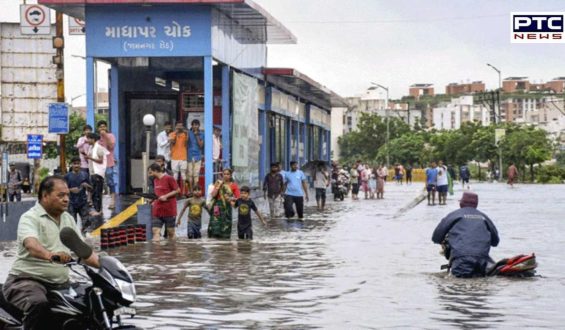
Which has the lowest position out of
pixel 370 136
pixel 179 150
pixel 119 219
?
pixel 119 219

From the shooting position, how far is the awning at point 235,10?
31734 mm

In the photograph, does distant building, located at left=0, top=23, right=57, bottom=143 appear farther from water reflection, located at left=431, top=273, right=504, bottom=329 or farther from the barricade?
water reflection, located at left=431, top=273, right=504, bottom=329

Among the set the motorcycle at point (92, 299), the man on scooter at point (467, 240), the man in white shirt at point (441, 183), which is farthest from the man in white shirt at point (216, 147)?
the motorcycle at point (92, 299)

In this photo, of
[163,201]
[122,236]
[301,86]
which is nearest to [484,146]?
[301,86]

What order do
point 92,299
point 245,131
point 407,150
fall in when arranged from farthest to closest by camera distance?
point 407,150 < point 245,131 < point 92,299

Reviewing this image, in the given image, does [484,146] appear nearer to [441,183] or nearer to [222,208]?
[441,183]

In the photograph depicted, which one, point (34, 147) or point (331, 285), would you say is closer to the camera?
point (331, 285)

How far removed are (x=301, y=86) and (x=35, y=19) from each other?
22644mm

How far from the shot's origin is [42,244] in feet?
31.5

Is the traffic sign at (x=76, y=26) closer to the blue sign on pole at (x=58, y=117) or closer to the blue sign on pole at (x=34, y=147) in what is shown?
the blue sign on pole at (x=34, y=147)

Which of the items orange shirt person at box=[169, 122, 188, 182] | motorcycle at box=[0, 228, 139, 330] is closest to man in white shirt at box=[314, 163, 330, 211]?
orange shirt person at box=[169, 122, 188, 182]

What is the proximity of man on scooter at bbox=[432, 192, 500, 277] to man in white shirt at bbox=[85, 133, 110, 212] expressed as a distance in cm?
1006

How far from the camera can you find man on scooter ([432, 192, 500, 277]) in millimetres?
17297

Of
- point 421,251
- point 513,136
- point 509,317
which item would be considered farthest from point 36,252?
point 513,136
